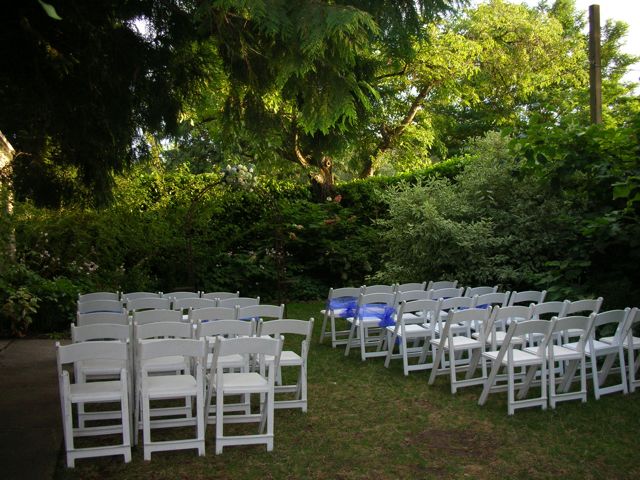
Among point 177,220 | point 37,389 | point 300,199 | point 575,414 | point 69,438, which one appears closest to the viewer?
point 69,438

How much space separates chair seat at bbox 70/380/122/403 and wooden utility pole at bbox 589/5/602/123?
8.86 meters

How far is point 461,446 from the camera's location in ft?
15.2

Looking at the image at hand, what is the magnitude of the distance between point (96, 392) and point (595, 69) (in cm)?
955

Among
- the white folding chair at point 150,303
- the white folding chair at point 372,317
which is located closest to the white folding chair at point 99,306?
the white folding chair at point 150,303

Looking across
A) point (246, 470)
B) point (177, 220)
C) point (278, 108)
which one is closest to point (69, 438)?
point (246, 470)

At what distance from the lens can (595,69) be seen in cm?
1039

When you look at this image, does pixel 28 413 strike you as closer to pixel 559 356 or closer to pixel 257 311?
pixel 257 311

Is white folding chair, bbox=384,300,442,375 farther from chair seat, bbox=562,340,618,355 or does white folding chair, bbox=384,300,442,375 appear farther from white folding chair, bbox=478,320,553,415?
chair seat, bbox=562,340,618,355

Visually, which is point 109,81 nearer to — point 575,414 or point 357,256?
point 575,414

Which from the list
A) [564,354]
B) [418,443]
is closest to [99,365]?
[418,443]

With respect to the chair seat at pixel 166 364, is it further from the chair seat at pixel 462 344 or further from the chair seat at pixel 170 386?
the chair seat at pixel 462 344

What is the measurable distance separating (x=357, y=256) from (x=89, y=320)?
828 centimetres

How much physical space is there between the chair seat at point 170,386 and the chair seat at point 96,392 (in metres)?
0.22

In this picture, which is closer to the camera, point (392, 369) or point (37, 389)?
point (37, 389)
